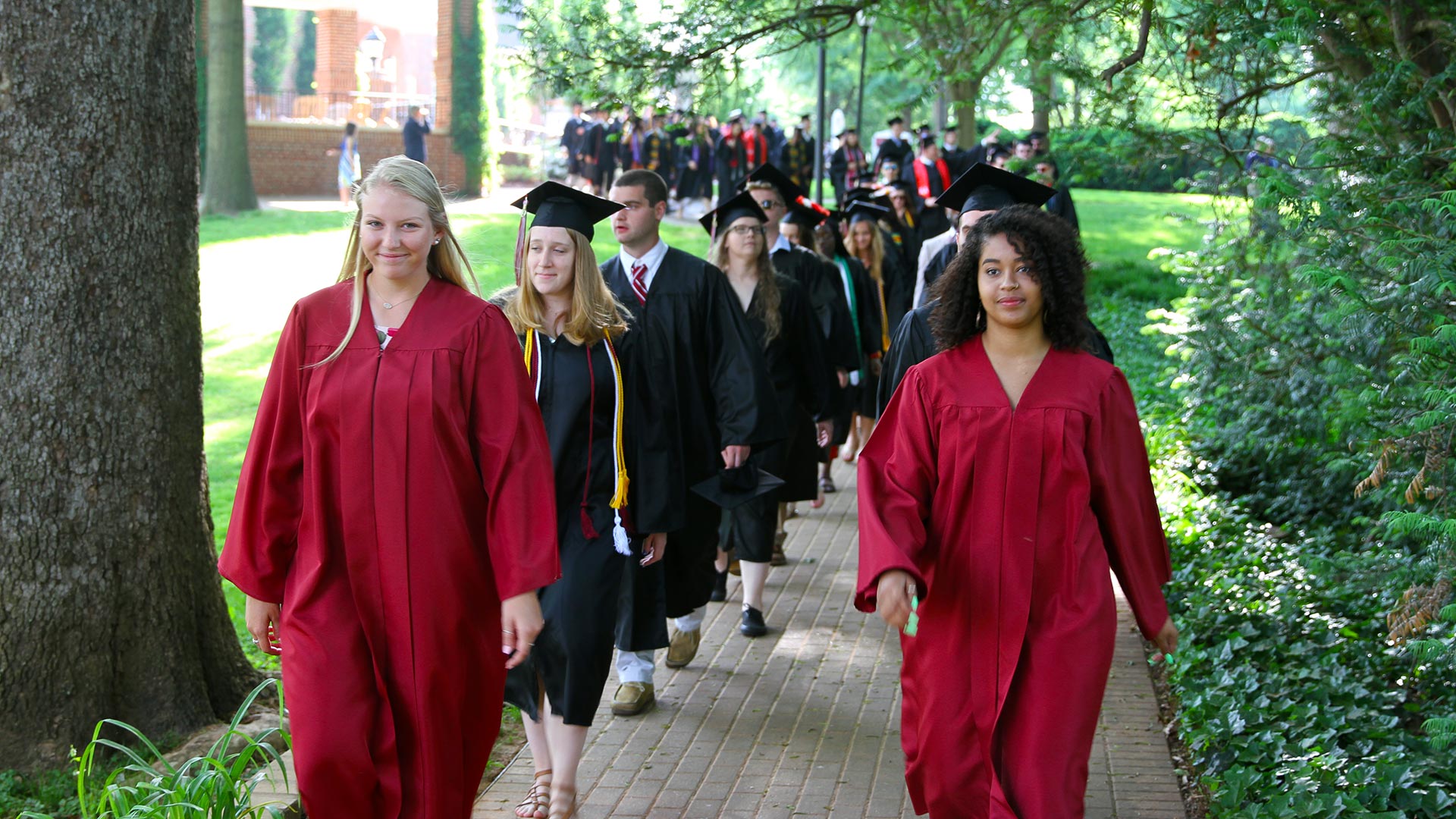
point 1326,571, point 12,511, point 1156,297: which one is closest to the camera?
point 12,511

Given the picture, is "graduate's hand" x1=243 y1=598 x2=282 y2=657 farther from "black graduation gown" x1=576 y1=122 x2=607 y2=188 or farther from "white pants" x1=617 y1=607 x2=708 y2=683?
"black graduation gown" x1=576 y1=122 x2=607 y2=188

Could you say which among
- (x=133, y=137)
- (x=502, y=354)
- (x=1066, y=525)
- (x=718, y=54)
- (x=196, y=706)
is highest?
(x=718, y=54)

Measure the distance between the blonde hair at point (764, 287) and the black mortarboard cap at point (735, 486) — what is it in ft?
4.32

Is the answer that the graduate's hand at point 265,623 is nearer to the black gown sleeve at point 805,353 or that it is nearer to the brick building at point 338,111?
the black gown sleeve at point 805,353

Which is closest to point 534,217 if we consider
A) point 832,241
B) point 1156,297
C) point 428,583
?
point 428,583

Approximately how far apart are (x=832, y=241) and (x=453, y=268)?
19.9ft

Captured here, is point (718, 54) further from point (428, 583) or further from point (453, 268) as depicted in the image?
point (428, 583)

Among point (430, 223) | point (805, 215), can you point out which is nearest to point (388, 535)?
point (430, 223)

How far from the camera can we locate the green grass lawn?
420 inches

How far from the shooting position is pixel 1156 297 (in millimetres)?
21766

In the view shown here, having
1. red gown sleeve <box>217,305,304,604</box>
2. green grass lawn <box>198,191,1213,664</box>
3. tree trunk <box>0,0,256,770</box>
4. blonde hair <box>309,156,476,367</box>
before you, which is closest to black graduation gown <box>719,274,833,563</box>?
green grass lawn <box>198,191,1213,664</box>

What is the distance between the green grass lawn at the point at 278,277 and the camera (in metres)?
10.7

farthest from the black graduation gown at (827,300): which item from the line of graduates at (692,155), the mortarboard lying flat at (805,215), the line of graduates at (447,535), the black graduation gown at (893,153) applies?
the line of graduates at (692,155)

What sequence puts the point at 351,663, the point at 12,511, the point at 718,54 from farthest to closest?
the point at 718,54
the point at 12,511
the point at 351,663
